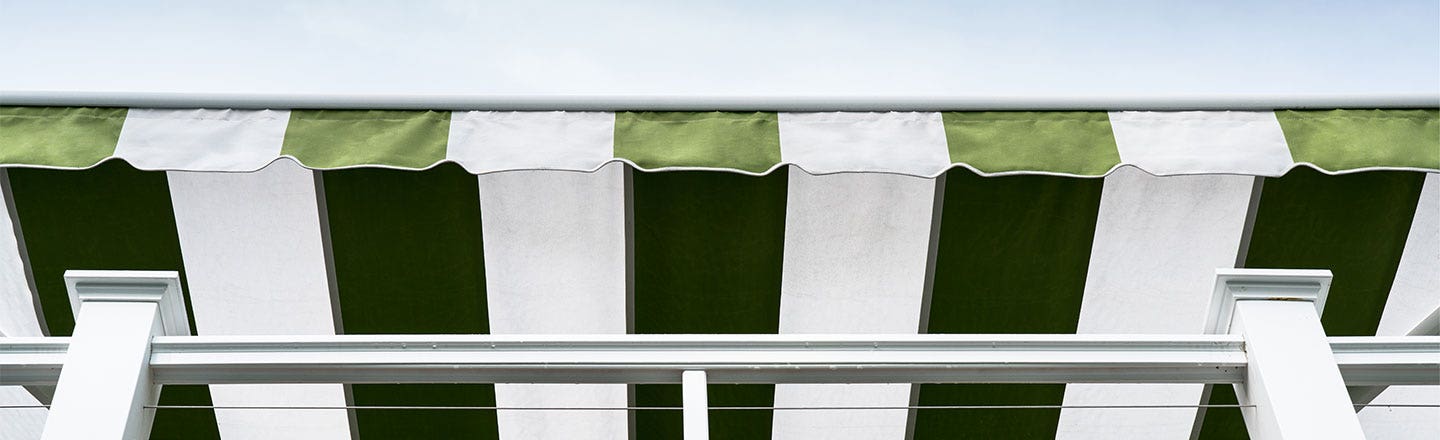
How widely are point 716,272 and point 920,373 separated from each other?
1.08 meters

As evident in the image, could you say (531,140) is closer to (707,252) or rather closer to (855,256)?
(707,252)

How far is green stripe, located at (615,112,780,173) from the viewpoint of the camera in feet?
7.05

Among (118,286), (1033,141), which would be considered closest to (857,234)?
(1033,141)

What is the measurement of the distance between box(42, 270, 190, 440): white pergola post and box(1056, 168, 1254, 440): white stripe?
2054mm

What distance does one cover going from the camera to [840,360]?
1686 millimetres

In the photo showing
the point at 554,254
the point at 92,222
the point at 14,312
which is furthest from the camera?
the point at 14,312

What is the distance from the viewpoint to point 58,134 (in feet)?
7.04

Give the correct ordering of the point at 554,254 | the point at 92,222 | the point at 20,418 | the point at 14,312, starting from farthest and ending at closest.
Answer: the point at 20,418, the point at 14,312, the point at 554,254, the point at 92,222

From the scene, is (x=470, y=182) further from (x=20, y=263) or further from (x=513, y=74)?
(x=513, y=74)

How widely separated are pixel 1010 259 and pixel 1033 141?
56 centimetres

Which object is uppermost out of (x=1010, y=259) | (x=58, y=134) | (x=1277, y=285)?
(x=58, y=134)

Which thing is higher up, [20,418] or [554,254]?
[554,254]

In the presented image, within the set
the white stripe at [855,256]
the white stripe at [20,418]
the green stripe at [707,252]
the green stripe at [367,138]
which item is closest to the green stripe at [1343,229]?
the white stripe at [855,256]

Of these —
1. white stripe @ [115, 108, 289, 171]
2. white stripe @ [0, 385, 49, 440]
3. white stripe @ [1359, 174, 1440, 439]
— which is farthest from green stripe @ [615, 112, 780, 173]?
white stripe @ [0, 385, 49, 440]
